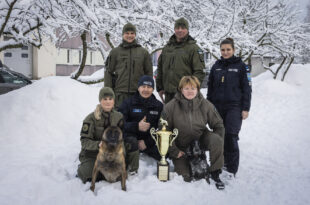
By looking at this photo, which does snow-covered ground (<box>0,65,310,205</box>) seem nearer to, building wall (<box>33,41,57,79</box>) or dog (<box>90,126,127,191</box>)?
dog (<box>90,126,127,191</box>)

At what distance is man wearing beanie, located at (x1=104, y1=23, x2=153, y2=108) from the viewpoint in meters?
4.20

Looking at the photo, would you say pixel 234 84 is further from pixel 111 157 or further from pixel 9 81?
pixel 9 81

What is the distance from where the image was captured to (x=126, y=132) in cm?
374

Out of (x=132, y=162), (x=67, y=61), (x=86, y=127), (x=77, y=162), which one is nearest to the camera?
(x=86, y=127)

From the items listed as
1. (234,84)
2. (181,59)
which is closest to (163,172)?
(234,84)

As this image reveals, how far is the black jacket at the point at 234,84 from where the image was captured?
12.6ft

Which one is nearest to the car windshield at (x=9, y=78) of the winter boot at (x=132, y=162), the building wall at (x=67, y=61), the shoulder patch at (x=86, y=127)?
the shoulder patch at (x=86, y=127)

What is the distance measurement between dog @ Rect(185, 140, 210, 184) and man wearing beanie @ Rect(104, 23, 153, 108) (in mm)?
1350

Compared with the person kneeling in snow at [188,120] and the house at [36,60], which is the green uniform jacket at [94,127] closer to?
the person kneeling in snow at [188,120]

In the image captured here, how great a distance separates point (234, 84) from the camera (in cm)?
386

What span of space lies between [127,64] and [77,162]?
1702mm

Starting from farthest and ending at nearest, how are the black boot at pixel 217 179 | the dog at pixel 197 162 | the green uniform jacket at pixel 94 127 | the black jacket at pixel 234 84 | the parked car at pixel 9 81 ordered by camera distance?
the parked car at pixel 9 81
the black jacket at pixel 234 84
the dog at pixel 197 162
the black boot at pixel 217 179
the green uniform jacket at pixel 94 127

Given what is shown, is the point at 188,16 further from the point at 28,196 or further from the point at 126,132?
the point at 28,196

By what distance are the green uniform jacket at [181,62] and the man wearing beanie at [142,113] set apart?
490 mm
